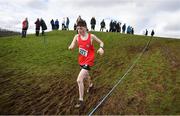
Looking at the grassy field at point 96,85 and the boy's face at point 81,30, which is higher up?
the boy's face at point 81,30

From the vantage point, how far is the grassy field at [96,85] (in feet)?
26.0

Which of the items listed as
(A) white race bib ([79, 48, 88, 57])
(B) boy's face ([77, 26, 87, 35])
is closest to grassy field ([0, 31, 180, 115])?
(A) white race bib ([79, 48, 88, 57])

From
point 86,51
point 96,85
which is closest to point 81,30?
point 86,51

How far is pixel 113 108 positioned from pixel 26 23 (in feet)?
76.0

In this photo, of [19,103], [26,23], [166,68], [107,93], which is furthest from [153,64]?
[26,23]

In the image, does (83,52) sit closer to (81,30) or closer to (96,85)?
(81,30)

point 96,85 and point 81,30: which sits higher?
point 81,30

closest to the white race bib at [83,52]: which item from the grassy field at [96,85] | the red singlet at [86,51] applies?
the red singlet at [86,51]

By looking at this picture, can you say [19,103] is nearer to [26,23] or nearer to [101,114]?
[101,114]

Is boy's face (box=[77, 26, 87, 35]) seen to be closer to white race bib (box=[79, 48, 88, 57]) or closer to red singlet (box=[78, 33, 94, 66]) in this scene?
red singlet (box=[78, 33, 94, 66])

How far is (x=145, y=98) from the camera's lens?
8.65m

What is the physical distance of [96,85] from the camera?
34.0 ft

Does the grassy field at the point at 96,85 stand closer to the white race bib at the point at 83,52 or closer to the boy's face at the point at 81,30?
the white race bib at the point at 83,52

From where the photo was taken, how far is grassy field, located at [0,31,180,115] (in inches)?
312
